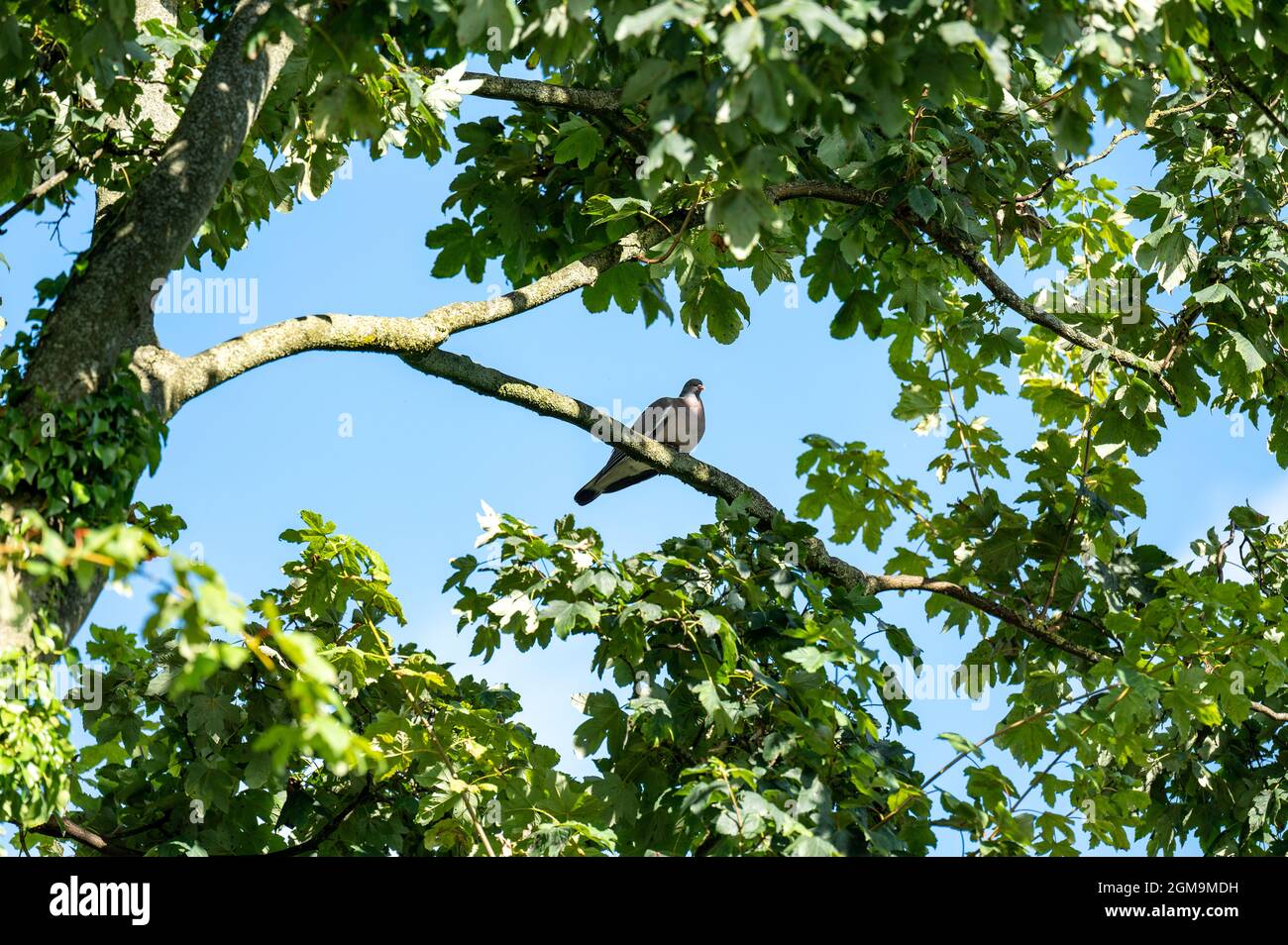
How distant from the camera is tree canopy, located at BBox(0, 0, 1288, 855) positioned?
13.1ft

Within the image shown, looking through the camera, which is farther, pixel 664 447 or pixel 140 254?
pixel 664 447

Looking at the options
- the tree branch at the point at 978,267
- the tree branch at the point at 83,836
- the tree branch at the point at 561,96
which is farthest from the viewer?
the tree branch at the point at 978,267

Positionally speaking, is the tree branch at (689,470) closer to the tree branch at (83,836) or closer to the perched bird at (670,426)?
the tree branch at (83,836)

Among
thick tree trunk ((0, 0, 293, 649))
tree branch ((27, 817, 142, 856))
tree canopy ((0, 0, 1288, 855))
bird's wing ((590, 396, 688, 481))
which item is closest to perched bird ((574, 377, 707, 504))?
bird's wing ((590, 396, 688, 481))

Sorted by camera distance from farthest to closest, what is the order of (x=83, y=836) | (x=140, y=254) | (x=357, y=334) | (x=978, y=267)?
(x=978, y=267) → (x=83, y=836) → (x=357, y=334) → (x=140, y=254)

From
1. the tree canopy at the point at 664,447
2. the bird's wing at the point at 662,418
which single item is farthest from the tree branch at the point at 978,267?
the bird's wing at the point at 662,418

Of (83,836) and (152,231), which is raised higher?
(152,231)

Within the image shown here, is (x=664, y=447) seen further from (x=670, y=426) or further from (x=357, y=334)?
(x=670, y=426)

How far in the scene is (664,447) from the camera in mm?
6902

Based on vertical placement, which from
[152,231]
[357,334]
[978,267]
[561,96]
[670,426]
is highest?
[670,426]

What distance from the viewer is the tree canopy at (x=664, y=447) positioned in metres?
4.00

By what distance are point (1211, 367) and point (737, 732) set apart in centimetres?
359

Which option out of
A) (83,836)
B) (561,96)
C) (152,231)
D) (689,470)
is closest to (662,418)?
(689,470)
